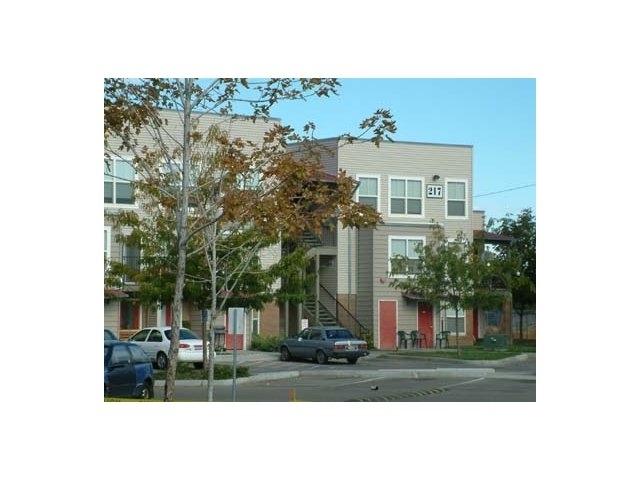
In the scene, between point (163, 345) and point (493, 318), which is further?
point (493, 318)

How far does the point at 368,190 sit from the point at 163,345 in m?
9.54

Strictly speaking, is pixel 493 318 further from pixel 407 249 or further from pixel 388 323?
pixel 407 249

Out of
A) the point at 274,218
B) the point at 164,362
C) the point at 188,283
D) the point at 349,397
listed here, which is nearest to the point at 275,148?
the point at 274,218

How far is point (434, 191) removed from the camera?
39625mm

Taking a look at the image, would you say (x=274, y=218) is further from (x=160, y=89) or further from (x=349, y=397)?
(x=349, y=397)

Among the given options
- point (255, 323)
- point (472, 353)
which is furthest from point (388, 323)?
point (255, 323)

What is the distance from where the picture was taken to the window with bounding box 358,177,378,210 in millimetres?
37566

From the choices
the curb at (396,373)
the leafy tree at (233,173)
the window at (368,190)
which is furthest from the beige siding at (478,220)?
the leafy tree at (233,173)

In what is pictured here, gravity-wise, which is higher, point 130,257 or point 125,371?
point 130,257

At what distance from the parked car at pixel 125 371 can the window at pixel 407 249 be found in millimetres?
17880

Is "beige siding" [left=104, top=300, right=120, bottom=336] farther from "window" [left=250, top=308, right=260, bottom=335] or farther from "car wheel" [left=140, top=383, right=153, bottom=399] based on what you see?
"car wheel" [left=140, top=383, right=153, bottom=399]

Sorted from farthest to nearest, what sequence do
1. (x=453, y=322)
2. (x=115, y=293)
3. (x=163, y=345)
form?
1. (x=453, y=322)
2. (x=163, y=345)
3. (x=115, y=293)

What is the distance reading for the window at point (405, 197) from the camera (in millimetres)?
38000
